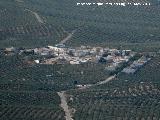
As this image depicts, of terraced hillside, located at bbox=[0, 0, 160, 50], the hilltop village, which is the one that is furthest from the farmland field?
the hilltop village

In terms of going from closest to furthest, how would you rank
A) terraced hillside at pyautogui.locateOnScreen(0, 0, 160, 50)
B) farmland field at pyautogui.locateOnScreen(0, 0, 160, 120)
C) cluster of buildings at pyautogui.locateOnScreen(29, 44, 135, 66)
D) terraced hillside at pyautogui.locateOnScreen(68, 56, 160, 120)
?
terraced hillside at pyautogui.locateOnScreen(68, 56, 160, 120) → farmland field at pyautogui.locateOnScreen(0, 0, 160, 120) → cluster of buildings at pyautogui.locateOnScreen(29, 44, 135, 66) → terraced hillside at pyautogui.locateOnScreen(0, 0, 160, 50)

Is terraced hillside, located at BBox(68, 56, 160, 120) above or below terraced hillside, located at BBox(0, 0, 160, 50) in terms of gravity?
below

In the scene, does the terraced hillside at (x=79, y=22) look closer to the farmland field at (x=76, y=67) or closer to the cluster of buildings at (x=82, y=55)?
the farmland field at (x=76, y=67)

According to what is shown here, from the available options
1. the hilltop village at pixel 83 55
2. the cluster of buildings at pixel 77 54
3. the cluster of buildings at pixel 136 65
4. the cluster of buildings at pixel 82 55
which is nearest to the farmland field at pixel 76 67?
the cluster of buildings at pixel 136 65

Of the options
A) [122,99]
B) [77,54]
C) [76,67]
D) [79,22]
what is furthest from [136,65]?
[79,22]

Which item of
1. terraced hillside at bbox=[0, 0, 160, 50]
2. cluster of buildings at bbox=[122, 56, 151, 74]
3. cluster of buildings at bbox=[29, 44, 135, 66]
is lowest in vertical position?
cluster of buildings at bbox=[122, 56, 151, 74]

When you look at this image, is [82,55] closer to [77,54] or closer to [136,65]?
[77,54]

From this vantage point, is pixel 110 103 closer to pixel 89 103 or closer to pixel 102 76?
pixel 89 103

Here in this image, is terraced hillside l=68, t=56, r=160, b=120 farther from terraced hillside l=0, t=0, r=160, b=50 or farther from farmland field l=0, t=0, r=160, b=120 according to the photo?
terraced hillside l=0, t=0, r=160, b=50
